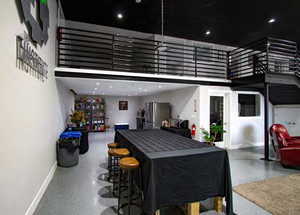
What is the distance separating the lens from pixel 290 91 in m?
6.02

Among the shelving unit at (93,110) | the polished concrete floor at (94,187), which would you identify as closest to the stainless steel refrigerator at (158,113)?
the polished concrete floor at (94,187)

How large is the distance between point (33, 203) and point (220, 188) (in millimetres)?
2714

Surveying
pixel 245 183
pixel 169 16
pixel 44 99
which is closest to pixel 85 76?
pixel 44 99

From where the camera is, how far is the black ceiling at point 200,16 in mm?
4289

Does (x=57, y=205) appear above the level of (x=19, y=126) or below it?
below

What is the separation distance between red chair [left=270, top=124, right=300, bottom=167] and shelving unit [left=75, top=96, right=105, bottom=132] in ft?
29.1

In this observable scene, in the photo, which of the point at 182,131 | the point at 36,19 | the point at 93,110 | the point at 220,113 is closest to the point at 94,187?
the point at 36,19

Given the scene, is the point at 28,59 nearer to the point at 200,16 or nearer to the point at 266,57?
the point at 200,16

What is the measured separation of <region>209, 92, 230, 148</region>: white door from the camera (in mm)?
5836

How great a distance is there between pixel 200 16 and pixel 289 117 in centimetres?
613

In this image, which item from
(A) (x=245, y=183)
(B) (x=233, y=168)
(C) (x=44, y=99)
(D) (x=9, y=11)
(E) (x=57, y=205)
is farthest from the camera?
(B) (x=233, y=168)

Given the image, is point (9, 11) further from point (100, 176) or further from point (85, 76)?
point (100, 176)

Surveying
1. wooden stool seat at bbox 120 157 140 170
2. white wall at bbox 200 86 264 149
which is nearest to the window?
white wall at bbox 200 86 264 149

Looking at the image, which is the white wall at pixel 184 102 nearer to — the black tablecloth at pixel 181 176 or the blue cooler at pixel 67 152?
the black tablecloth at pixel 181 176
